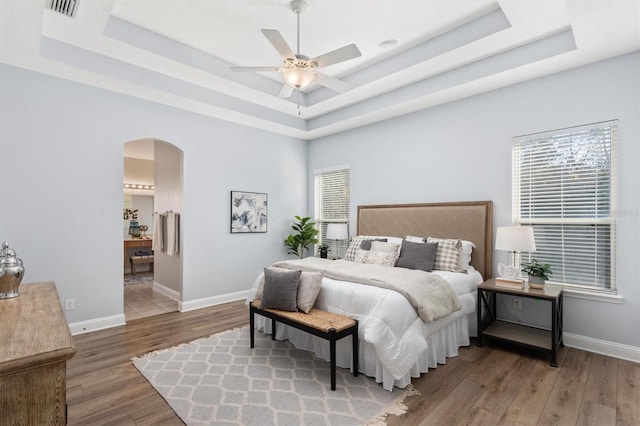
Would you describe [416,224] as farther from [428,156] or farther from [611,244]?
[611,244]

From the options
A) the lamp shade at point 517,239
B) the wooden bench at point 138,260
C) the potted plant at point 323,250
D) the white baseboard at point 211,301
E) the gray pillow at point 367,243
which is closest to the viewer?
the lamp shade at point 517,239

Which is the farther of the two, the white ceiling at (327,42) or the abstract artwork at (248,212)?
the abstract artwork at (248,212)

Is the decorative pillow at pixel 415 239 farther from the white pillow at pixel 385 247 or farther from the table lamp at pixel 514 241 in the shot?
the table lamp at pixel 514 241

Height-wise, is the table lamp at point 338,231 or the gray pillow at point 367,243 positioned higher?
the table lamp at point 338,231

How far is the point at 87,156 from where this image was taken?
3.84m

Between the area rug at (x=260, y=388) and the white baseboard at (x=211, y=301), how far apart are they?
4.49 ft

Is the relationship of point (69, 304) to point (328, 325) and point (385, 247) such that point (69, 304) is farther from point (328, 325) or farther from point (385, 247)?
point (385, 247)

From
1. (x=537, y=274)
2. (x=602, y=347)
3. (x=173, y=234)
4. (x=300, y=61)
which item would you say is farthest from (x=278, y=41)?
(x=602, y=347)

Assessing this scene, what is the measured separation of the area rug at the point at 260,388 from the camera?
2223mm

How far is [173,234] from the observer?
510 centimetres

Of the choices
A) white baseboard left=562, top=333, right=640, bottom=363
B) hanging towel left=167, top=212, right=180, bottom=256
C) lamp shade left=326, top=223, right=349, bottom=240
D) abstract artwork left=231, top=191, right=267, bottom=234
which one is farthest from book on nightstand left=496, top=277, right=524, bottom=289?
hanging towel left=167, top=212, right=180, bottom=256

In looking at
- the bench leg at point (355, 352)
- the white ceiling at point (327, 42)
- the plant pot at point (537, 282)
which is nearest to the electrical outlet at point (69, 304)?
the white ceiling at point (327, 42)

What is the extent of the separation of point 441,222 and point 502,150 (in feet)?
3.69

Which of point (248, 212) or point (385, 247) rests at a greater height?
→ point (248, 212)
